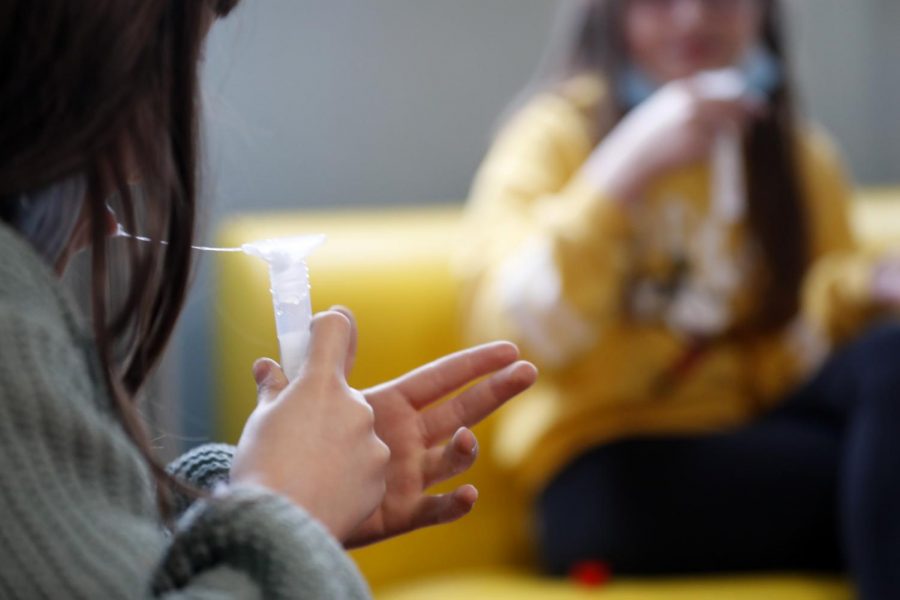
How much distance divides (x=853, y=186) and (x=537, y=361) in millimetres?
847

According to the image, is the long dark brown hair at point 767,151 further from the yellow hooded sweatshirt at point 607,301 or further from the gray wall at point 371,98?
the gray wall at point 371,98

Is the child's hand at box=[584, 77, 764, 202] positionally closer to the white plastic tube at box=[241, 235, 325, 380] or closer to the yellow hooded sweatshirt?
the yellow hooded sweatshirt

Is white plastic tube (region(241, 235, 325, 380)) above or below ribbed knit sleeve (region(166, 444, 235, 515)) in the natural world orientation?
above

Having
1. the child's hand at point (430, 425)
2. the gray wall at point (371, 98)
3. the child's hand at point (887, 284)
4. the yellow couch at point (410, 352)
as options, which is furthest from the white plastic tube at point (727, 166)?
the child's hand at point (430, 425)

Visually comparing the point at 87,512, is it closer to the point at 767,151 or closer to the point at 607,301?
the point at 607,301

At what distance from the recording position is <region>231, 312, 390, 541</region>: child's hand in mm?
470

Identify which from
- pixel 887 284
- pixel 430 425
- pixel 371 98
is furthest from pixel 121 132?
pixel 371 98

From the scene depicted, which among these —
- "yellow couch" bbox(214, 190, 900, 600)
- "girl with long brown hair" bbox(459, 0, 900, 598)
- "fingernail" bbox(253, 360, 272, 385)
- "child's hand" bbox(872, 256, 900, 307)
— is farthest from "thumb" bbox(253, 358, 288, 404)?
"child's hand" bbox(872, 256, 900, 307)

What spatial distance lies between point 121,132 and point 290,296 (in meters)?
0.09

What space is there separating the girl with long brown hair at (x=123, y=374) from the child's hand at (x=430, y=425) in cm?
6

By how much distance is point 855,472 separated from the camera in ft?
3.66

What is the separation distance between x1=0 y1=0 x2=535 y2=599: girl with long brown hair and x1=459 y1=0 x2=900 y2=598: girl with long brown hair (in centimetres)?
69

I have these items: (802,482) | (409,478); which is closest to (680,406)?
(802,482)

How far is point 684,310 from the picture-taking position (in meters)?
1.27
